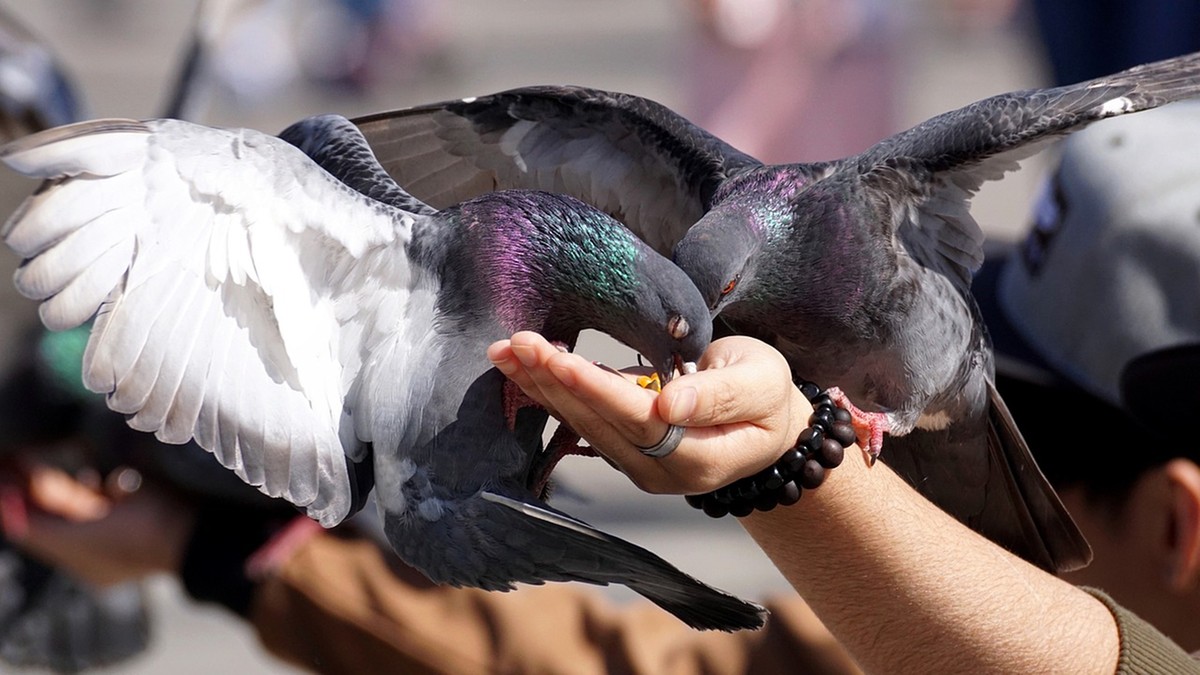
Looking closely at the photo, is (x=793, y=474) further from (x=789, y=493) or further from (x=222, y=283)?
(x=222, y=283)

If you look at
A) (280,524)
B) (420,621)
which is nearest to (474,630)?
(420,621)

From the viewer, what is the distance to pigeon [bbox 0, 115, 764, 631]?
5.84 ft

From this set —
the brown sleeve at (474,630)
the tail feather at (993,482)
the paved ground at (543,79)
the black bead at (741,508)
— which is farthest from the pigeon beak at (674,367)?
the paved ground at (543,79)

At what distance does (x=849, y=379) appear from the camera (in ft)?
8.05

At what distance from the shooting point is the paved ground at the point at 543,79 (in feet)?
17.9

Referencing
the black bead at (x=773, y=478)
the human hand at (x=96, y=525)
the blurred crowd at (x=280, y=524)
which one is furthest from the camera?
the human hand at (x=96, y=525)

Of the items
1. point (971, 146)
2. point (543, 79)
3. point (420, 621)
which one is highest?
point (971, 146)

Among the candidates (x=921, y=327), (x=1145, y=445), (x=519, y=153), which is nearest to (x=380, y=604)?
(x=519, y=153)

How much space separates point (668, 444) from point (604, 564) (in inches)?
7.8

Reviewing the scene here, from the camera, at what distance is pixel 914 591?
1.94m

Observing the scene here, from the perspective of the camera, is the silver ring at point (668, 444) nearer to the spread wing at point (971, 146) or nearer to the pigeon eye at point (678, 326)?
the pigeon eye at point (678, 326)

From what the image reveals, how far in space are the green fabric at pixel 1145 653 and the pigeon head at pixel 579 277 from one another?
747mm

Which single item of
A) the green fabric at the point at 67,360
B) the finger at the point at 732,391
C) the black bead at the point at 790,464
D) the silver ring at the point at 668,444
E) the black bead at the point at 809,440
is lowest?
the green fabric at the point at 67,360

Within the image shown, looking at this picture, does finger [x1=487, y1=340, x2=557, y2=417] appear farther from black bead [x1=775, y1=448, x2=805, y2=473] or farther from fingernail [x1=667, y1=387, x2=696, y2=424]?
black bead [x1=775, y1=448, x2=805, y2=473]
